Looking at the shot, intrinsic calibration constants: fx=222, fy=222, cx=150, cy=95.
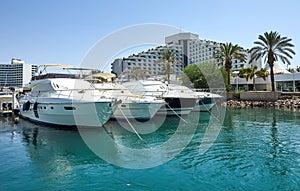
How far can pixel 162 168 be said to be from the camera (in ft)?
27.8

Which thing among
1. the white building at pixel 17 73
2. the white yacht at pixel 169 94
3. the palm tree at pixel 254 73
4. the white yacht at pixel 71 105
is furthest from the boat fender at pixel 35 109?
the white building at pixel 17 73

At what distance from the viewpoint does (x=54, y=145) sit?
1227cm

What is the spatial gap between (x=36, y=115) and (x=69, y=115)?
207 inches

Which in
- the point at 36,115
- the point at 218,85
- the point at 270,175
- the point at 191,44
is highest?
the point at 191,44

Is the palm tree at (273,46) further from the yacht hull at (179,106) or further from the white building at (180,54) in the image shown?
the white building at (180,54)

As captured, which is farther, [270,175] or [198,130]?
[198,130]

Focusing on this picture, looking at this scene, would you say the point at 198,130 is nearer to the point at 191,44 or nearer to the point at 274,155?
the point at 274,155

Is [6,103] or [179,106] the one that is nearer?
[179,106]

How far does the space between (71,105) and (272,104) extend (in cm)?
3325

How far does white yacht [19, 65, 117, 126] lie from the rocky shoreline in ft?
97.1

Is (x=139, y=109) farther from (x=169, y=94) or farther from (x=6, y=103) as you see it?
(x=6, y=103)

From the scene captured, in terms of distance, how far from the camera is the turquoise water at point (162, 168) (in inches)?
277

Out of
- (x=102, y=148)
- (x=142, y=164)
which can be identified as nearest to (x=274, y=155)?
(x=142, y=164)

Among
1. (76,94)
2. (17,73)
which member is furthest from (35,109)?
(17,73)
